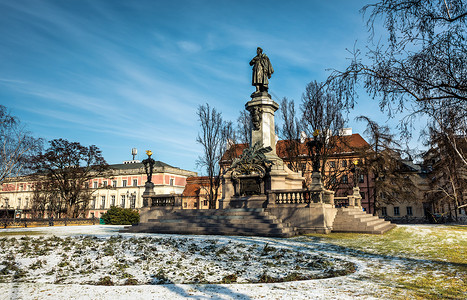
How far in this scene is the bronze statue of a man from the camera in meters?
21.2

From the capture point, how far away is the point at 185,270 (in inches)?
299

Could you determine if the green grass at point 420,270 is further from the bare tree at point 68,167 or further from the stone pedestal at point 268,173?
the bare tree at point 68,167

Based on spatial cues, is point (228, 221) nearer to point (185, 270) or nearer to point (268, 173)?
point (268, 173)

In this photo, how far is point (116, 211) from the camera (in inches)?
1174

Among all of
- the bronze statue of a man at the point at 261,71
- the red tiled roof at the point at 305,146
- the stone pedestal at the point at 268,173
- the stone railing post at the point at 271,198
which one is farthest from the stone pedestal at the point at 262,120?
the red tiled roof at the point at 305,146

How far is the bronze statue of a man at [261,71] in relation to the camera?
21188 millimetres

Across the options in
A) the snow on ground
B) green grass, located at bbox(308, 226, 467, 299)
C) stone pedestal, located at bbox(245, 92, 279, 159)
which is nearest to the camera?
green grass, located at bbox(308, 226, 467, 299)

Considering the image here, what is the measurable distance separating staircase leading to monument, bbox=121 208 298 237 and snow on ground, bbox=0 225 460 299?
3.28 m

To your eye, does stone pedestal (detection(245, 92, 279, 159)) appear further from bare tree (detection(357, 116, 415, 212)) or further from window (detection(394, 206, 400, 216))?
window (detection(394, 206, 400, 216))

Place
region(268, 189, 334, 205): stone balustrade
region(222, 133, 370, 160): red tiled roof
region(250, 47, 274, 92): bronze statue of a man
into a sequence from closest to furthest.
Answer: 1. region(268, 189, 334, 205): stone balustrade
2. region(250, 47, 274, 92): bronze statue of a man
3. region(222, 133, 370, 160): red tiled roof

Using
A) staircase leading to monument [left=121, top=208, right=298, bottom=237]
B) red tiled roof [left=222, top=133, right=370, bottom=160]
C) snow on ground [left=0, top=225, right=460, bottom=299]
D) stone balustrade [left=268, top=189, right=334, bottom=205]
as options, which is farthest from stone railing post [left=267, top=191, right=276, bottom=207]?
red tiled roof [left=222, top=133, right=370, bottom=160]

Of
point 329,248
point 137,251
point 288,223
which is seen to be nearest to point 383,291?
point 329,248

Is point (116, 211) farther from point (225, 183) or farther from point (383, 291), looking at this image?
point (383, 291)

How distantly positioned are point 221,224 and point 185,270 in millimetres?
7969
